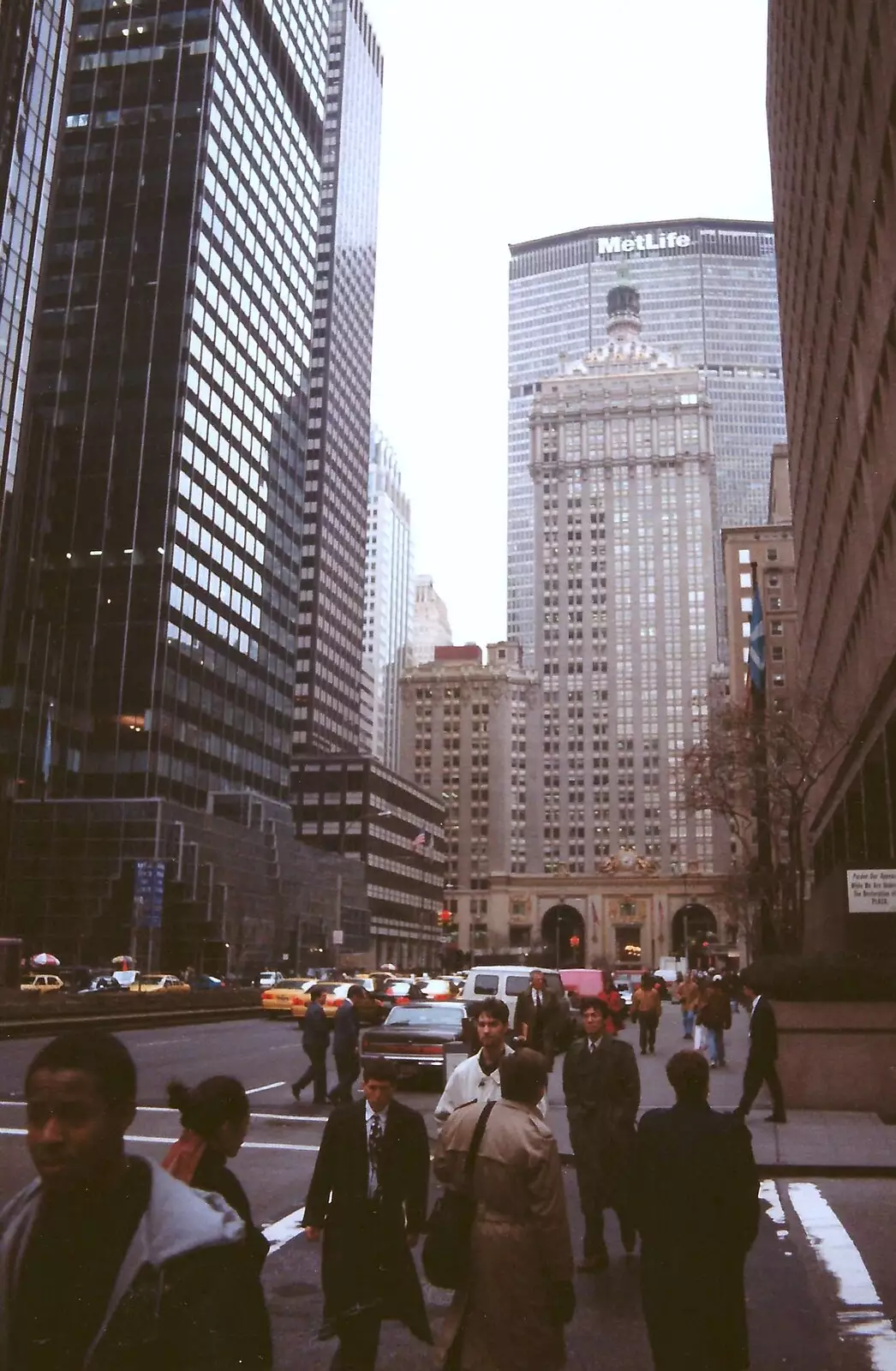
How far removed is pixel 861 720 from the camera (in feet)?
106

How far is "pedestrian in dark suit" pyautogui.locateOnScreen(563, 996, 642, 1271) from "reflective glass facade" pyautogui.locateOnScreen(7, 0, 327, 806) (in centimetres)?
6679

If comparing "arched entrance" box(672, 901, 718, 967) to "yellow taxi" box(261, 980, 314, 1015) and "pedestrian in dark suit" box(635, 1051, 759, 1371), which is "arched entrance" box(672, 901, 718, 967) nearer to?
"yellow taxi" box(261, 980, 314, 1015)

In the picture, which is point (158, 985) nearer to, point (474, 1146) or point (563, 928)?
point (474, 1146)

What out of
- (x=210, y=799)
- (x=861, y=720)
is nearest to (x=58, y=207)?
(x=210, y=799)

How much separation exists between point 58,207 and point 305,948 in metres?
62.8

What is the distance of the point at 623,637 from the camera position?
7092 inches

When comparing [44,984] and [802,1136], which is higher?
[44,984]

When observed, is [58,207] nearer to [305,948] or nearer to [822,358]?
[305,948]

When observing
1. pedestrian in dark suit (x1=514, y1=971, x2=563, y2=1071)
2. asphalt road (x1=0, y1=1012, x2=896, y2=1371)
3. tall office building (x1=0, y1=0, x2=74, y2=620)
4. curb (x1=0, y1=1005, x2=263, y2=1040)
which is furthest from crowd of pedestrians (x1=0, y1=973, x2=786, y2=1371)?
tall office building (x1=0, y1=0, x2=74, y2=620)

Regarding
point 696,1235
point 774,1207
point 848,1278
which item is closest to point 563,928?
point 774,1207

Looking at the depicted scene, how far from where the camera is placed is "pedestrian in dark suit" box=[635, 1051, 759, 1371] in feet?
16.1

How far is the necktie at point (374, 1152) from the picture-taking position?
18.9 ft

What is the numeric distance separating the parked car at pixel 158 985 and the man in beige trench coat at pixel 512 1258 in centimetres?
4695

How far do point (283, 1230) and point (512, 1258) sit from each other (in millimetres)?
4971
